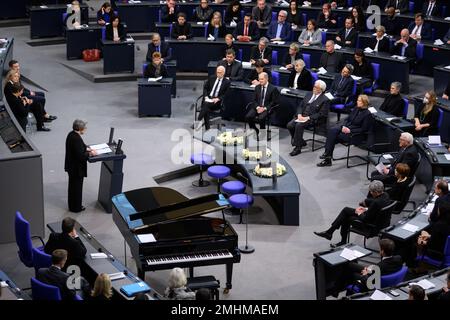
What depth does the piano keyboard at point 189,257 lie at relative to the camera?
1052cm

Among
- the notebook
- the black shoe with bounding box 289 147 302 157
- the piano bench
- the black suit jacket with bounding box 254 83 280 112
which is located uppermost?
the black suit jacket with bounding box 254 83 280 112

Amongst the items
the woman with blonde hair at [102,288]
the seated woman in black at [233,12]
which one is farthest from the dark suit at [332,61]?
the woman with blonde hair at [102,288]

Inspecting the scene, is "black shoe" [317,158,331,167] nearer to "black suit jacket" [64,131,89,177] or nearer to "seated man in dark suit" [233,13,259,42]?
"black suit jacket" [64,131,89,177]

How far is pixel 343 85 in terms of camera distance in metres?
17.3

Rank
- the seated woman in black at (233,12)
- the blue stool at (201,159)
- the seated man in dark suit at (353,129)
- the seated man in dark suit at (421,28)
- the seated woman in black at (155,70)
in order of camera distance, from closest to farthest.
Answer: the blue stool at (201,159) → the seated man in dark suit at (353,129) → the seated woman in black at (155,70) → the seated man in dark suit at (421,28) → the seated woman in black at (233,12)

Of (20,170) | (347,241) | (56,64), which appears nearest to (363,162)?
(347,241)

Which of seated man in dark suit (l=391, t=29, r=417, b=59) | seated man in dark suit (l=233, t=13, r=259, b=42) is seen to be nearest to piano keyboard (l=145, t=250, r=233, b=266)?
seated man in dark suit (l=391, t=29, r=417, b=59)

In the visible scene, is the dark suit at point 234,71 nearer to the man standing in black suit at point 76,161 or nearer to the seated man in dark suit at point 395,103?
the seated man in dark suit at point 395,103

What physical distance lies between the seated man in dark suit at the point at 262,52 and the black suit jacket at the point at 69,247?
967 centimetres

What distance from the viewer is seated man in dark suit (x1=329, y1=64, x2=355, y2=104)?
17.2 metres

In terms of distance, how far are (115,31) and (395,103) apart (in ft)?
26.0

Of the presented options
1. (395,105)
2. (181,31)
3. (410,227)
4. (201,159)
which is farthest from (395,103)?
(181,31)

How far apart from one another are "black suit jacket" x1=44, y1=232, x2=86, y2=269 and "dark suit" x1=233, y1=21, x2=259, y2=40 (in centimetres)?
1146
